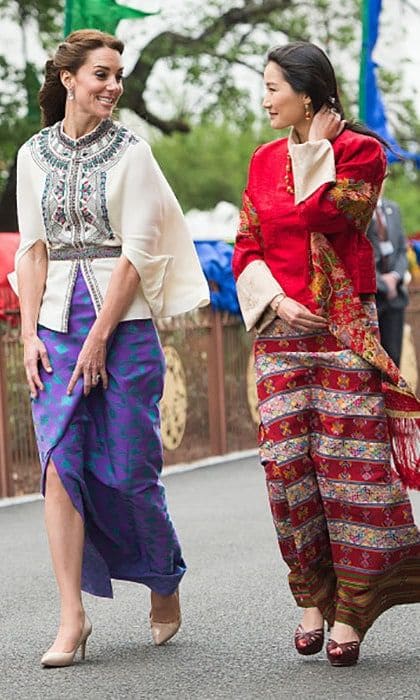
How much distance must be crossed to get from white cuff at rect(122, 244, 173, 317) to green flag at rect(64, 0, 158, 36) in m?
7.65

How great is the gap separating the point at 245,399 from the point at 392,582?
8191 mm

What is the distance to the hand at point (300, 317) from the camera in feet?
17.2

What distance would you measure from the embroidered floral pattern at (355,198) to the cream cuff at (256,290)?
32 cm

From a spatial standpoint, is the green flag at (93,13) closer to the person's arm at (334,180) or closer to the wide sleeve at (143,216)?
the wide sleeve at (143,216)

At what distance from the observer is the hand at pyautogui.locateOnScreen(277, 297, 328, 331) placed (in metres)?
5.25

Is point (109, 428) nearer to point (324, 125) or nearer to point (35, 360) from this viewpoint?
point (35, 360)

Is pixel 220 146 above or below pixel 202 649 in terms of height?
above

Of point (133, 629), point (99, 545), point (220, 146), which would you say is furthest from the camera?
point (220, 146)

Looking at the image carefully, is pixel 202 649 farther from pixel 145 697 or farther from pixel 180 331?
pixel 180 331

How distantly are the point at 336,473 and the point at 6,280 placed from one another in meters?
5.78

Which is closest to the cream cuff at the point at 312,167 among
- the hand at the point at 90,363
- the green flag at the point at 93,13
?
the hand at the point at 90,363

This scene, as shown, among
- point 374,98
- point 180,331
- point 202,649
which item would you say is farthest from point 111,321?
point 374,98

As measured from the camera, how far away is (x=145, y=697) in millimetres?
4910

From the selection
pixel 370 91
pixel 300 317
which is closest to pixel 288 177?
pixel 300 317
